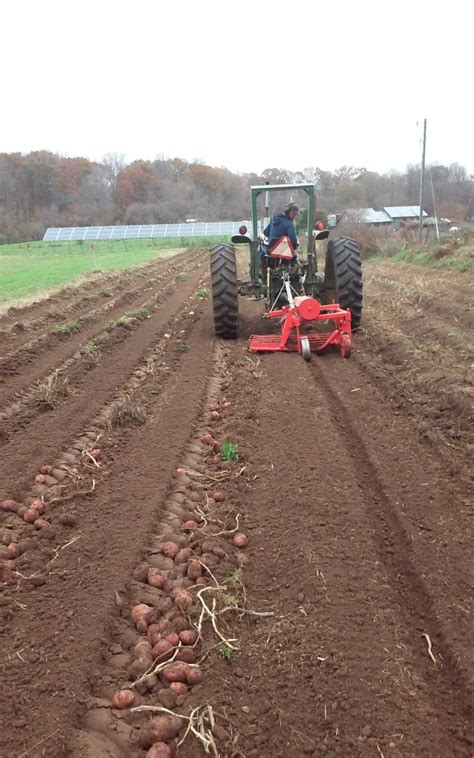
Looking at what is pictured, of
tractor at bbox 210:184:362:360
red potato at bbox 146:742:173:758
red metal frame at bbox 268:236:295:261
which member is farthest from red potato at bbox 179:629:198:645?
red metal frame at bbox 268:236:295:261

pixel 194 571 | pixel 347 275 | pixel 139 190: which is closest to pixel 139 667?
pixel 194 571

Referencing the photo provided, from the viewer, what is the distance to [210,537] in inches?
132

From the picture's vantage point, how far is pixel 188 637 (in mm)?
2529

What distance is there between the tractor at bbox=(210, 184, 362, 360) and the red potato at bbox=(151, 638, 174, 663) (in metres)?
5.24

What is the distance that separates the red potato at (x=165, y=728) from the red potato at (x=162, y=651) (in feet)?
1.08

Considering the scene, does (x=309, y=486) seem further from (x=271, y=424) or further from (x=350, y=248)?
(x=350, y=248)

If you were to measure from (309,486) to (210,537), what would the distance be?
33.9 inches

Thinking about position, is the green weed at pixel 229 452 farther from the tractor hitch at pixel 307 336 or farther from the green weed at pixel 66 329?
the green weed at pixel 66 329

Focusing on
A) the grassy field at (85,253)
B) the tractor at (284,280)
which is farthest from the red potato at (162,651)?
the grassy field at (85,253)

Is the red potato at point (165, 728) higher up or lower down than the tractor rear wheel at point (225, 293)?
lower down

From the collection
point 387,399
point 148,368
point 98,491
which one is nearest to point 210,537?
point 98,491

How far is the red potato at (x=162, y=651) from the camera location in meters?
2.45

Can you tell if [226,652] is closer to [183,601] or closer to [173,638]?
[173,638]

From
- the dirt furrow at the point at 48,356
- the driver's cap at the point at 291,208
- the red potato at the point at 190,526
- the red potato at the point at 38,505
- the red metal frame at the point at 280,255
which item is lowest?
the red potato at the point at 190,526
